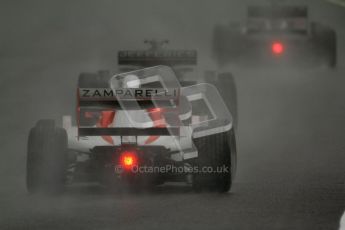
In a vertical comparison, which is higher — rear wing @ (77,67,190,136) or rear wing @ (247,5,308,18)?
rear wing @ (77,67,190,136)

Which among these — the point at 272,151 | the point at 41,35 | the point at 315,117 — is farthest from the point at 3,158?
the point at 41,35

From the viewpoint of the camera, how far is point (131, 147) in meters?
12.7

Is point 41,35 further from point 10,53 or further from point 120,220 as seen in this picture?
point 120,220

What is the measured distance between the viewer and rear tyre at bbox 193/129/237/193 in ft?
41.1

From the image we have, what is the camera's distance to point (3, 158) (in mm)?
16375

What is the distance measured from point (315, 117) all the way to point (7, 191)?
836cm

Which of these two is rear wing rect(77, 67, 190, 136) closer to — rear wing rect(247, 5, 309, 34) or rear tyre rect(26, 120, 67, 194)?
rear tyre rect(26, 120, 67, 194)

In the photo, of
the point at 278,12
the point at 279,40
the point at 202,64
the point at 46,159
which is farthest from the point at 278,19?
the point at 46,159

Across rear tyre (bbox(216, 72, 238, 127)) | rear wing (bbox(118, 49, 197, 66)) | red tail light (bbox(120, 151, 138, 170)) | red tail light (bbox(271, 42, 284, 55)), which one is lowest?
red tail light (bbox(271, 42, 284, 55))

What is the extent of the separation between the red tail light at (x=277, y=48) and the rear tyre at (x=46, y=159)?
14.3 metres

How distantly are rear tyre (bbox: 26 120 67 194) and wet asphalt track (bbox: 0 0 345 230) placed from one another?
179mm

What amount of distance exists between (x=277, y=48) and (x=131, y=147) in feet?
47.7

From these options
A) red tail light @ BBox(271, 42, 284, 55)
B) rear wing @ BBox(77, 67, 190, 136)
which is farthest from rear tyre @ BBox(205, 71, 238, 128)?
red tail light @ BBox(271, 42, 284, 55)

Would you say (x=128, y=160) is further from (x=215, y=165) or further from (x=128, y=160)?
(x=215, y=165)
